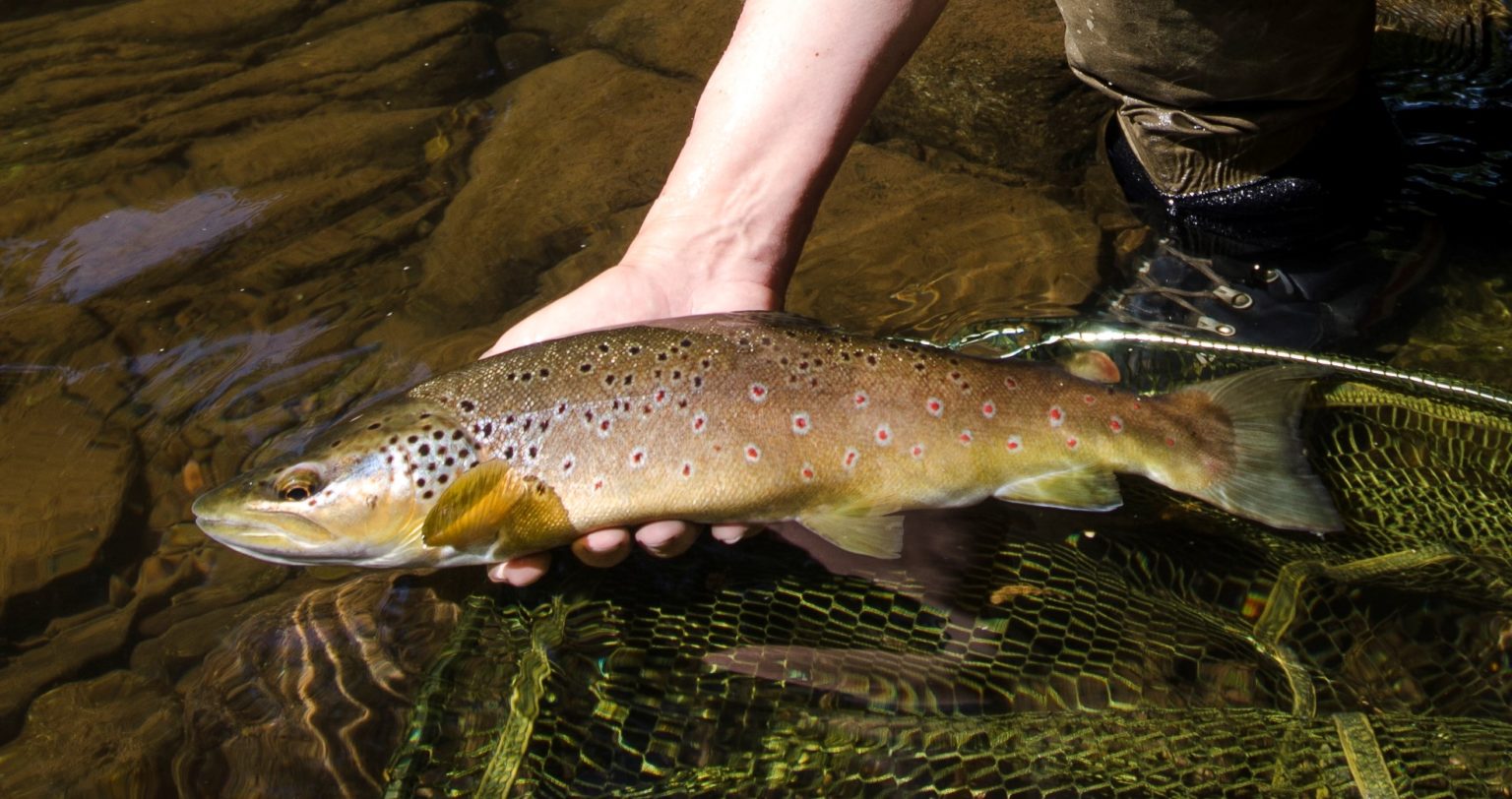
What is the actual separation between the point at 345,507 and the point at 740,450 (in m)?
0.97

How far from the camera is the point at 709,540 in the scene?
2881 millimetres

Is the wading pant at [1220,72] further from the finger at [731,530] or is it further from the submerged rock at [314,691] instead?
the submerged rock at [314,691]

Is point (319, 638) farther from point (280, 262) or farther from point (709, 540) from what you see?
point (280, 262)

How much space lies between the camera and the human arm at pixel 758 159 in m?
3.11

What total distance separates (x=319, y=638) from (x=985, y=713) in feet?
5.76

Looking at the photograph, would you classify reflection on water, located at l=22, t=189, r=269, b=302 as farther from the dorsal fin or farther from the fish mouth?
the dorsal fin

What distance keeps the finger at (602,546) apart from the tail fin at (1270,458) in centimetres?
140

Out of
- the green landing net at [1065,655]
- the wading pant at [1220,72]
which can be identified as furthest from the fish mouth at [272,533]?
the wading pant at [1220,72]

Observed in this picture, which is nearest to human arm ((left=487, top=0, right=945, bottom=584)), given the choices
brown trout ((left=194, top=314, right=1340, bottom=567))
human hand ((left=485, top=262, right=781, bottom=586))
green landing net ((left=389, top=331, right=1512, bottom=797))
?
human hand ((left=485, top=262, right=781, bottom=586))

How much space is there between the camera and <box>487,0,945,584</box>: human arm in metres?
3.11

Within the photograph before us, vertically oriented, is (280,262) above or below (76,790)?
above

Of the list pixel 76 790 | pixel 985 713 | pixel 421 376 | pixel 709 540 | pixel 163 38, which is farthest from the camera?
pixel 163 38

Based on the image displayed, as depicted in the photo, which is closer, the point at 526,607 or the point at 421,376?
the point at 526,607

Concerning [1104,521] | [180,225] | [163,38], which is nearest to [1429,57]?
[1104,521]
